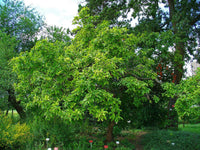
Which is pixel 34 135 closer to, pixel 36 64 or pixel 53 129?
pixel 53 129

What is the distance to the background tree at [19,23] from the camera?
40.8ft

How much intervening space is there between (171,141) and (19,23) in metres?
11.5

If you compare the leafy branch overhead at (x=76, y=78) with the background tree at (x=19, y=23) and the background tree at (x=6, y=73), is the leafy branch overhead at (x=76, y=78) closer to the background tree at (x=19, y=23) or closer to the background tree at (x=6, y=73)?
the background tree at (x=6, y=73)

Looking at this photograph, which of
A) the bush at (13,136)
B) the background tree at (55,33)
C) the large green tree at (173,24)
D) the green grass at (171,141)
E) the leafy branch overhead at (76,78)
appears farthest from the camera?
the background tree at (55,33)

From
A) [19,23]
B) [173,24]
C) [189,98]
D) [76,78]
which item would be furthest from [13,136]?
[19,23]

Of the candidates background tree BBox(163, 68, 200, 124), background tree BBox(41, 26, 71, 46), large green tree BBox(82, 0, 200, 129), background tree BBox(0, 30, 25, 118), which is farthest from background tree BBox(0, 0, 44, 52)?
background tree BBox(163, 68, 200, 124)

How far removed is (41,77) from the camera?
4.74 meters

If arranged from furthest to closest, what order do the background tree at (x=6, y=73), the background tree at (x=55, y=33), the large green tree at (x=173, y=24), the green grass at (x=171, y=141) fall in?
1. the background tree at (x=55, y=33)
2. the background tree at (x=6, y=73)
3. the large green tree at (x=173, y=24)
4. the green grass at (x=171, y=141)

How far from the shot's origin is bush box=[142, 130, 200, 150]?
5785mm

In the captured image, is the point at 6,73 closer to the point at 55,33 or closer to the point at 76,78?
the point at 55,33

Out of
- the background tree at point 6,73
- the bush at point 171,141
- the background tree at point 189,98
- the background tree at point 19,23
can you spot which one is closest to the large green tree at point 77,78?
the background tree at point 189,98

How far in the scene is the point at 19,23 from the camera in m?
12.4

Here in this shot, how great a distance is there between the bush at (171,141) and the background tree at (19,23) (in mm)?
9779

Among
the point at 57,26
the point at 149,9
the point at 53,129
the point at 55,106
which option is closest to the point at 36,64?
the point at 55,106
